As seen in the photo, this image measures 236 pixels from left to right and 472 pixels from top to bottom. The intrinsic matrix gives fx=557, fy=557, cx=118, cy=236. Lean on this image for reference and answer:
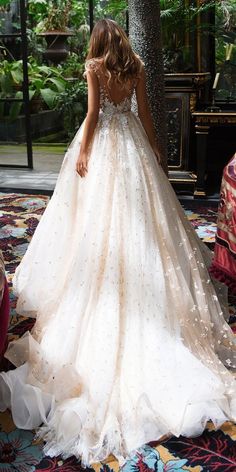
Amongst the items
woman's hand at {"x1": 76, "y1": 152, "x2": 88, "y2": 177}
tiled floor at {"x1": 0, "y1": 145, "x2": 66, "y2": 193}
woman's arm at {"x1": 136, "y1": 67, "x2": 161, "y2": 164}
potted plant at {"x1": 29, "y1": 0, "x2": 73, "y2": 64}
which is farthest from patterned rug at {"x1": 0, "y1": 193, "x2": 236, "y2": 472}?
potted plant at {"x1": 29, "y1": 0, "x2": 73, "y2": 64}

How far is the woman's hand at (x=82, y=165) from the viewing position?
9.05 ft

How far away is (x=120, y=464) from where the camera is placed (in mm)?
1914

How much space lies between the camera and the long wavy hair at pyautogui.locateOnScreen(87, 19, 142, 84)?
8.47ft

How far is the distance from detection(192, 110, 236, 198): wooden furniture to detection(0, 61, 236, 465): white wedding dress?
2.44m

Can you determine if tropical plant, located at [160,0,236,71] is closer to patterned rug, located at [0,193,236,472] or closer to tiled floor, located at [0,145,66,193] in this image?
tiled floor, located at [0,145,66,193]

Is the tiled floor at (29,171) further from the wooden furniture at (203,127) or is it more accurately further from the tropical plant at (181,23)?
the tropical plant at (181,23)

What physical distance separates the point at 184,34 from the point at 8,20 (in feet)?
7.63

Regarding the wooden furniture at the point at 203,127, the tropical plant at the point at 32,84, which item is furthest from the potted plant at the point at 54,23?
the wooden furniture at the point at 203,127

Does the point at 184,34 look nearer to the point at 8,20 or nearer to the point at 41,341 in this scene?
the point at 8,20

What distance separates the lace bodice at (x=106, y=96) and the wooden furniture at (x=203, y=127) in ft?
8.41

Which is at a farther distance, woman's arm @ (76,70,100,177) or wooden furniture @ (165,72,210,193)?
wooden furniture @ (165,72,210,193)

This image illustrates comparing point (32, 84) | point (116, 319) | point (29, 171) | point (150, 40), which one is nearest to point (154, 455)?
point (116, 319)

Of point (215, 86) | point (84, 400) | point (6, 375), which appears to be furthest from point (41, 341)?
point (215, 86)

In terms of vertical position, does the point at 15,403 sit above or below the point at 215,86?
below
